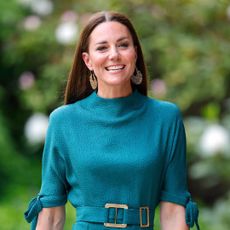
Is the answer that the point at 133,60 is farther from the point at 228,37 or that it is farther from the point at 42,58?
the point at 42,58

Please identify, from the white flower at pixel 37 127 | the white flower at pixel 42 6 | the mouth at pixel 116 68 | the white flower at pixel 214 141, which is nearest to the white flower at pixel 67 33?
the white flower at pixel 42 6

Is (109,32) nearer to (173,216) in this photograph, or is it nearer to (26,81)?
(173,216)

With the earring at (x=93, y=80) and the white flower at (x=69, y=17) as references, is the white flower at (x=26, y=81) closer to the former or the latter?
the white flower at (x=69, y=17)

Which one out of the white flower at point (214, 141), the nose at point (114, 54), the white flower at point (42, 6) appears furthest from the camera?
the white flower at point (42, 6)

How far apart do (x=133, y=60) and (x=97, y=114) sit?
0.83 feet

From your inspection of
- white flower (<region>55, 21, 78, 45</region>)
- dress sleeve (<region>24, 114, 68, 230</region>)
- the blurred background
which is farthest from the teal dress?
white flower (<region>55, 21, 78, 45</region>)

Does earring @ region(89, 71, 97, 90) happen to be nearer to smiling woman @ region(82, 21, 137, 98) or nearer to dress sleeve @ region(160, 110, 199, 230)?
smiling woman @ region(82, 21, 137, 98)

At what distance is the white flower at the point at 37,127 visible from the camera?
7016mm

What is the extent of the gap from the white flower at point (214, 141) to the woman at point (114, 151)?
100 inches

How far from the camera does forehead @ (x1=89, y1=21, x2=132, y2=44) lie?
10.9 ft

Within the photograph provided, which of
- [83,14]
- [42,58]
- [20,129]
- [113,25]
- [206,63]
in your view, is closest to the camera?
[113,25]

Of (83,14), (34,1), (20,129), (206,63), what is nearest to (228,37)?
(206,63)

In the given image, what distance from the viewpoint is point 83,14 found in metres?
6.77

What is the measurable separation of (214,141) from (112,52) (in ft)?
9.10
